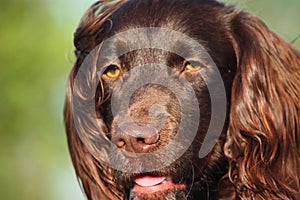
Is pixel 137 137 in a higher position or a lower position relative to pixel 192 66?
lower

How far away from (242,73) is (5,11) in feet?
54.4

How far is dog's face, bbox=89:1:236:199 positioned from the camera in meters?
4.86

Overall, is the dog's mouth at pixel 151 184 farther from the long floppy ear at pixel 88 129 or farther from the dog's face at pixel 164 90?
the long floppy ear at pixel 88 129

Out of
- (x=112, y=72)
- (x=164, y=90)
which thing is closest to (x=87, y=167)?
(x=112, y=72)

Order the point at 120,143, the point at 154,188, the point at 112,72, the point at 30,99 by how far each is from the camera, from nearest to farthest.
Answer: the point at 120,143 < the point at 154,188 < the point at 112,72 < the point at 30,99

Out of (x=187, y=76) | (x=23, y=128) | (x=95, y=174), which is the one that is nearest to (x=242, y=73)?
(x=187, y=76)

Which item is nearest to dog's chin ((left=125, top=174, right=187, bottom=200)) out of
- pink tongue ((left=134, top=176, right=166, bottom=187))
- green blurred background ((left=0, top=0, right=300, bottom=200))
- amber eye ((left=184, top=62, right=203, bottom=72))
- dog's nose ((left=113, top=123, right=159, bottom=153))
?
pink tongue ((left=134, top=176, right=166, bottom=187))

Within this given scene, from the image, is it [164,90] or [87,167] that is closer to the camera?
[164,90]

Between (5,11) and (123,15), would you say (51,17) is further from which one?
(123,15)

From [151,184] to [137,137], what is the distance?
48 centimetres

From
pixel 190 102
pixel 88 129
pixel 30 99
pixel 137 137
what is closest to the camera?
pixel 137 137

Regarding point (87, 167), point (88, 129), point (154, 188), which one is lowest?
point (87, 167)

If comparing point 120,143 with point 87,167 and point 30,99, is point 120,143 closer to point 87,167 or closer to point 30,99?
point 87,167

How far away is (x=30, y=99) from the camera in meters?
20.7
